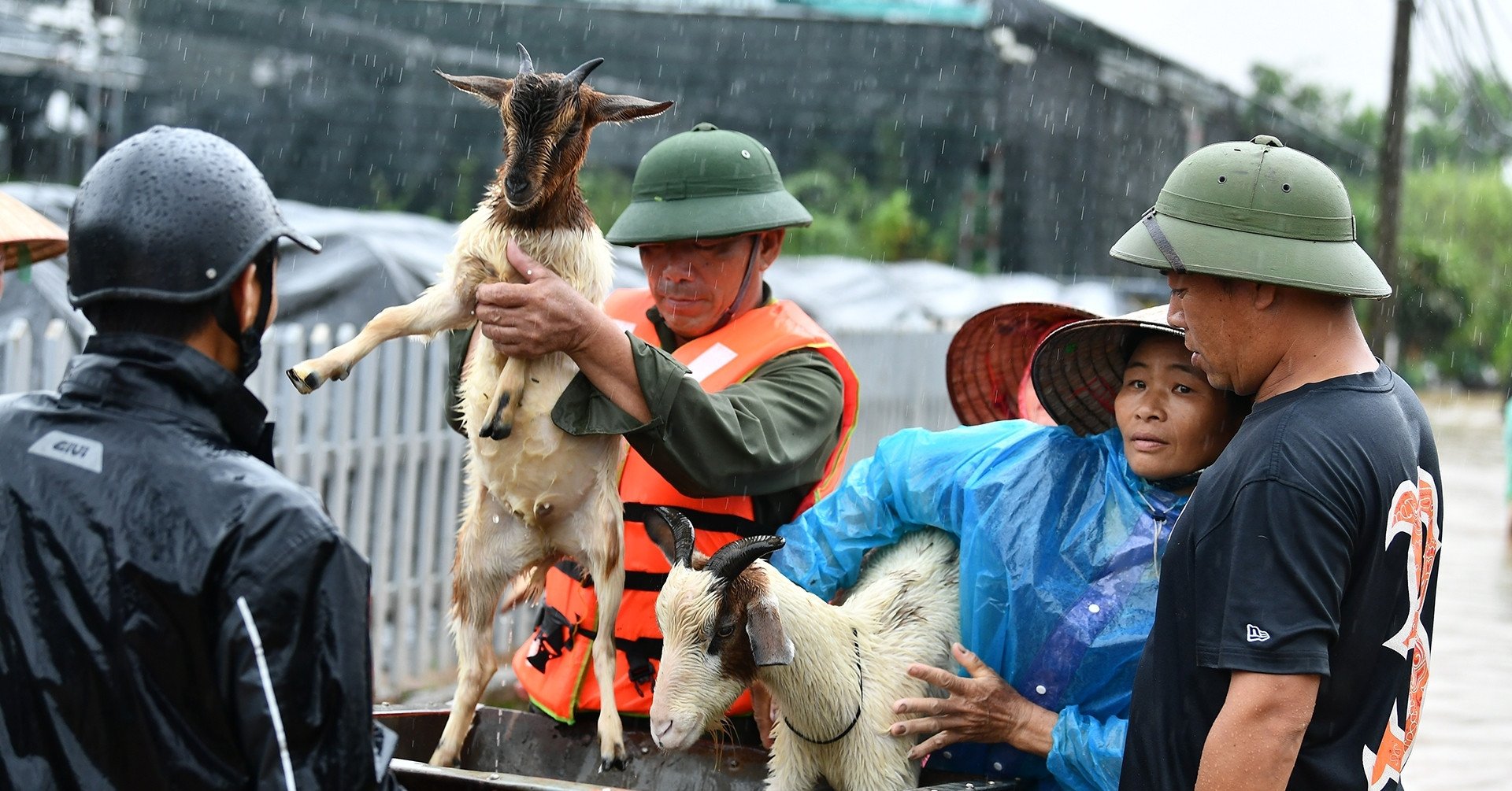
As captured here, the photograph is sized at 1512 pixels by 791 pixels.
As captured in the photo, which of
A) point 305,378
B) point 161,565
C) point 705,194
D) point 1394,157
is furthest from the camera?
point 1394,157

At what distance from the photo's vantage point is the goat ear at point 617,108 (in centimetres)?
288

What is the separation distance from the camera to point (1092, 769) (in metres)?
2.95

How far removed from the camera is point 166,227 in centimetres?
200

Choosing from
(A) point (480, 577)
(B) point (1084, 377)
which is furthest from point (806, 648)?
(B) point (1084, 377)

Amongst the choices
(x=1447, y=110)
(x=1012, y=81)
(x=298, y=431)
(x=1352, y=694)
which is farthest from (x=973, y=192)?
(x=1447, y=110)

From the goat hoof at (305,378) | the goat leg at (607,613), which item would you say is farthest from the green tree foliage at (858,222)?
the goat hoof at (305,378)

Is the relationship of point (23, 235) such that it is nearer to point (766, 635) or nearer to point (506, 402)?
point (506, 402)

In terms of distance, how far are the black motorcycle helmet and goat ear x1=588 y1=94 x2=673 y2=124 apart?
3.08 ft

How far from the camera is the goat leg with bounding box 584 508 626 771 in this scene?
3.11 meters

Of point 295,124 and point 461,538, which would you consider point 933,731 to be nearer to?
point 461,538

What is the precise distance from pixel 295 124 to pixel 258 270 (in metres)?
19.6

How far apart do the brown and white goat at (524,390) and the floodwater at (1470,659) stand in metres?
1.82

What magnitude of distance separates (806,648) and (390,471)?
5240 mm

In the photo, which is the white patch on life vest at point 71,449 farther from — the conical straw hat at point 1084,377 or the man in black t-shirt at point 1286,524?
the conical straw hat at point 1084,377
